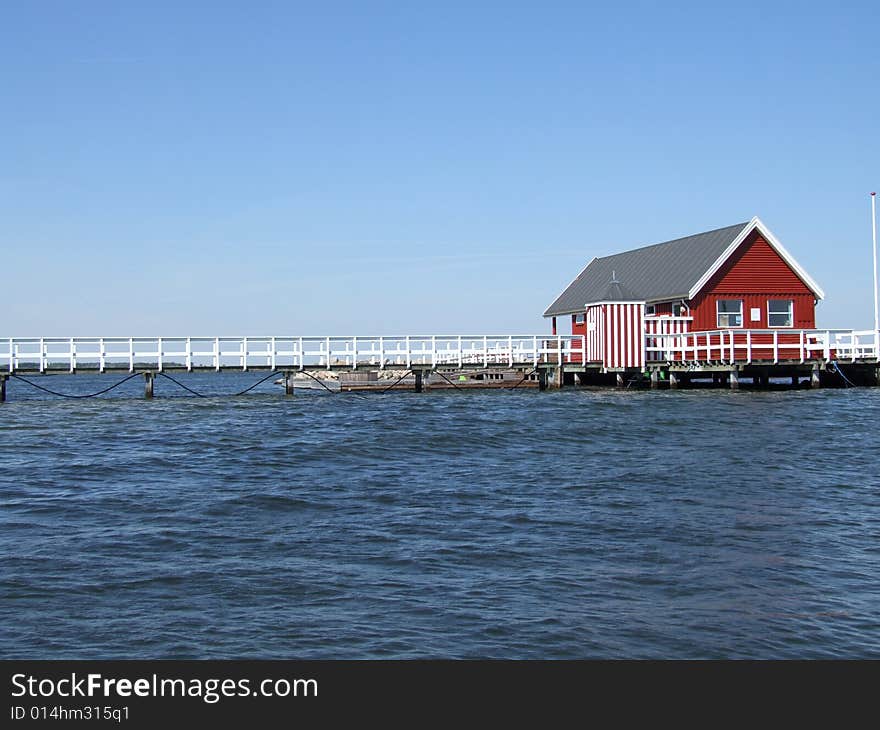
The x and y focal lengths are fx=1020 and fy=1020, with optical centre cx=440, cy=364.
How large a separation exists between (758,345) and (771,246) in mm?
4585

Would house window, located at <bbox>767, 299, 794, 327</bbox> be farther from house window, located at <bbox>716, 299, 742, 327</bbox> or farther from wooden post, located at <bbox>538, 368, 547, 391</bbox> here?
wooden post, located at <bbox>538, 368, 547, 391</bbox>

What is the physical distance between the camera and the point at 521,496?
15.7 meters

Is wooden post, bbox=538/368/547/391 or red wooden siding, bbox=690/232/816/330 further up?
red wooden siding, bbox=690/232/816/330

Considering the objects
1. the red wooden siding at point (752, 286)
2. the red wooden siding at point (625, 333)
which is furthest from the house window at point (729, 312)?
the red wooden siding at point (625, 333)

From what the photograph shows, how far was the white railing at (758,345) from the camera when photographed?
38.9m

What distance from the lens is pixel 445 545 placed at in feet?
39.4

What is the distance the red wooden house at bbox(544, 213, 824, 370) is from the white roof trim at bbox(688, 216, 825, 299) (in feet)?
0.13

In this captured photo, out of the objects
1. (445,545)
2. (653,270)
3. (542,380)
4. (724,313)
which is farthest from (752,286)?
(445,545)

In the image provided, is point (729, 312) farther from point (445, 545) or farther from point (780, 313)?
point (445, 545)

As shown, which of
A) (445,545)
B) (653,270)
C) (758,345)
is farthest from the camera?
(653,270)

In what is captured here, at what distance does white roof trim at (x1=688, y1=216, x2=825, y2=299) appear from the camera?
39.9 meters

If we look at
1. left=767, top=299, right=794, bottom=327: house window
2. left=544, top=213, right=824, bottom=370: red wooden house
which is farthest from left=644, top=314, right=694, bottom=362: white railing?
left=767, top=299, right=794, bottom=327: house window
